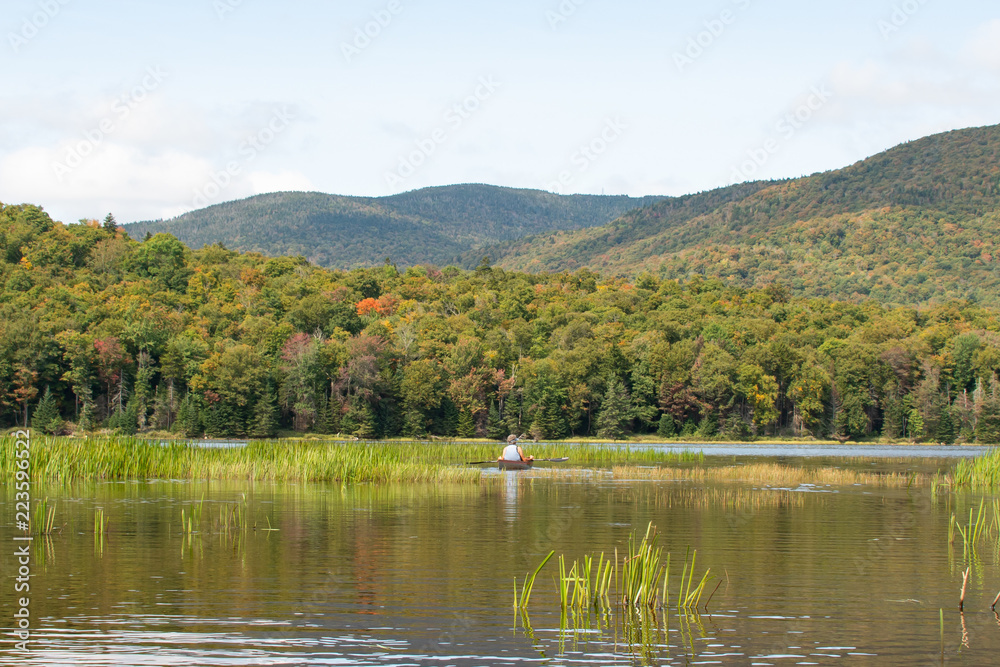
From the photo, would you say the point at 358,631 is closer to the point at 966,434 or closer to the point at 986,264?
the point at 966,434

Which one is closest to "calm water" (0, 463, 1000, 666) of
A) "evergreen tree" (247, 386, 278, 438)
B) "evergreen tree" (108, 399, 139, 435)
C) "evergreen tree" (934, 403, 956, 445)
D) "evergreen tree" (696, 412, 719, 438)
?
"evergreen tree" (108, 399, 139, 435)

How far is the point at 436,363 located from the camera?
90.8 meters

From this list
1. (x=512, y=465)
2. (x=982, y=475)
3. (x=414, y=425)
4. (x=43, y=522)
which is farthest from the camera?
(x=414, y=425)

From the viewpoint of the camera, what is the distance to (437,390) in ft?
291

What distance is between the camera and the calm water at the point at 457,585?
11609 mm

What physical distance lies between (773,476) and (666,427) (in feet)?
178

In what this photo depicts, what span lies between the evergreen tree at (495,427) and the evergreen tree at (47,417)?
33.4 metres

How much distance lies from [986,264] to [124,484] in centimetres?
13861

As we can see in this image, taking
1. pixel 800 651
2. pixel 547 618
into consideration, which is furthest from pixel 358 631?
pixel 800 651

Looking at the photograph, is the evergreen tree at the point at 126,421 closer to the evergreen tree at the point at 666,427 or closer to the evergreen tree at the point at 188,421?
the evergreen tree at the point at 188,421

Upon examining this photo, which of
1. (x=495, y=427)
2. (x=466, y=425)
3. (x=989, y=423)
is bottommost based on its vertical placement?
(x=989, y=423)

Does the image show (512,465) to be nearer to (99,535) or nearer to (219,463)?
(219,463)

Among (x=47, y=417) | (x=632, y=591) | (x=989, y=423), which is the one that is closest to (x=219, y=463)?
(x=632, y=591)

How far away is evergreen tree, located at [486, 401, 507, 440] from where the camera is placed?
88312 millimetres
